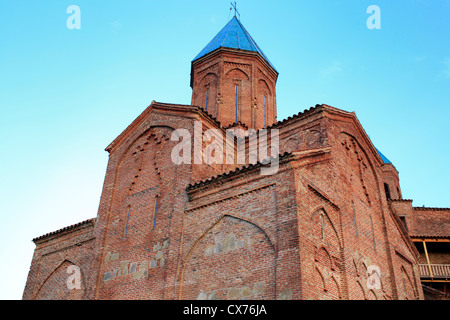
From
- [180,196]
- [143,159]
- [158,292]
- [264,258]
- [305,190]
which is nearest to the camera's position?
[264,258]

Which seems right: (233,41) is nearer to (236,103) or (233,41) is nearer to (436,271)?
(236,103)

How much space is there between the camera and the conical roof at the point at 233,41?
54.5 feet

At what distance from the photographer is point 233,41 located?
55.5 ft

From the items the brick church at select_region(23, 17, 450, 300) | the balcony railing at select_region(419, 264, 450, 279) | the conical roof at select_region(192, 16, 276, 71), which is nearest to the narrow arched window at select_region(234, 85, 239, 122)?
the brick church at select_region(23, 17, 450, 300)

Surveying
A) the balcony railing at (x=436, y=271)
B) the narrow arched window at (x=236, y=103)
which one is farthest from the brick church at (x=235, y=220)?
the balcony railing at (x=436, y=271)

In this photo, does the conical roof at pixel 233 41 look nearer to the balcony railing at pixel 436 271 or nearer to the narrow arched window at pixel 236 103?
the narrow arched window at pixel 236 103

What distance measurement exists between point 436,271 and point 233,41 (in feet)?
45.8

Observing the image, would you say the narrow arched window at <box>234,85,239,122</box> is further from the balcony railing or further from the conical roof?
the balcony railing

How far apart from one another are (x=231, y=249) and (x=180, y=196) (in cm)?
230

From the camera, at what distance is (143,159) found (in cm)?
1224

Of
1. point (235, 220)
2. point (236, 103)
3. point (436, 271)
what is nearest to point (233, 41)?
point (236, 103)
